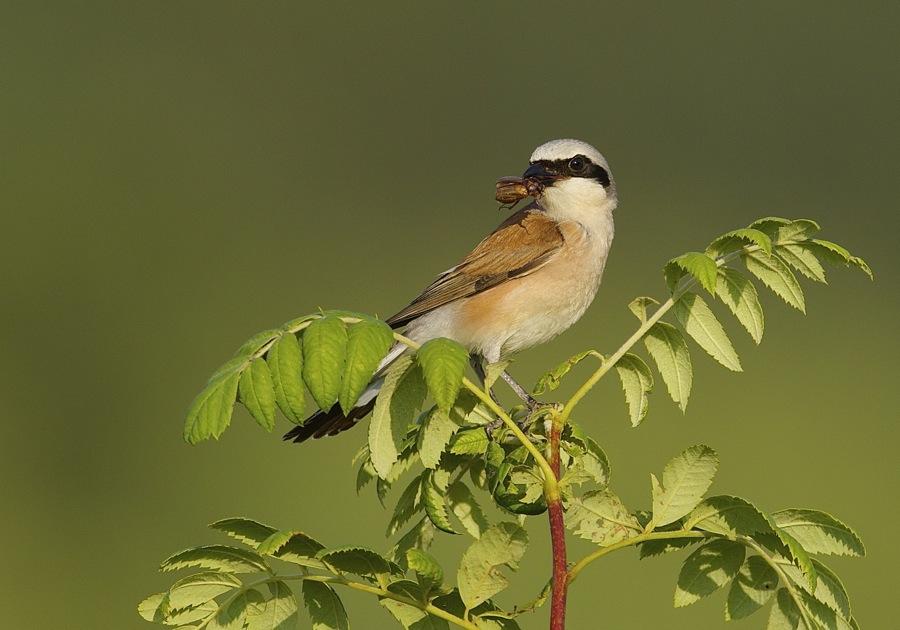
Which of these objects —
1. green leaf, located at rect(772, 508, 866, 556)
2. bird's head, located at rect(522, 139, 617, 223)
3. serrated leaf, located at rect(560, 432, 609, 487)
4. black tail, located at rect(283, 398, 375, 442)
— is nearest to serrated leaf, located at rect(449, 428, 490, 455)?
serrated leaf, located at rect(560, 432, 609, 487)

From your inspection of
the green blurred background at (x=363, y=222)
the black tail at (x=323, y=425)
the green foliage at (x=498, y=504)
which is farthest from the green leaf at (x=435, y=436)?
the green blurred background at (x=363, y=222)

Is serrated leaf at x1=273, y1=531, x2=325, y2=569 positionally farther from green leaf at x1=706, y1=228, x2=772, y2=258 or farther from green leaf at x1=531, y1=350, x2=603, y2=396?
green leaf at x1=706, y1=228, x2=772, y2=258

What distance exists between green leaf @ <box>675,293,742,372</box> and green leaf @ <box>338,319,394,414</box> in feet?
1.71

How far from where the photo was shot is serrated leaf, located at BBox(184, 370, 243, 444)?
153 cm

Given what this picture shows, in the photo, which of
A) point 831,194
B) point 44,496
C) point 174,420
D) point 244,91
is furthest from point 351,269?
point 244,91

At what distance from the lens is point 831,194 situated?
29.3 feet

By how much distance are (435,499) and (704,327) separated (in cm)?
49

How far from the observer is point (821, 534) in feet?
5.35

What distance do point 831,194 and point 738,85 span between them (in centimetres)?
250

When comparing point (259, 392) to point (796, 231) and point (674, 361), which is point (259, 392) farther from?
point (796, 231)

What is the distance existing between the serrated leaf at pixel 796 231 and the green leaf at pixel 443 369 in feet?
1.83

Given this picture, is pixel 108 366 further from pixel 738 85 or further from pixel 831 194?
pixel 738 85

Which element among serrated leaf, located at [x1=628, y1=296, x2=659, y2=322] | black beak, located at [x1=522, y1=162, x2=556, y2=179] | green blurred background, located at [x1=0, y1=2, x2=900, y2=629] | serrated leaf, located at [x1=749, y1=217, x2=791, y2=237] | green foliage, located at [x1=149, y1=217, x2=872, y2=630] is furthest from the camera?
green blurred background, located at [x1=0, y1=2, x2=900, y2=629]

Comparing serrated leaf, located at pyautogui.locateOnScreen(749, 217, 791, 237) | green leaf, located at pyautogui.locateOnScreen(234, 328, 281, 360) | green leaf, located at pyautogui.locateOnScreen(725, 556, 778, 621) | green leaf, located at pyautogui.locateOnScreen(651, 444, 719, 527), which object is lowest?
green leaf, located at pyautogui.locateOnScreen(725, 556, 778, 621)
